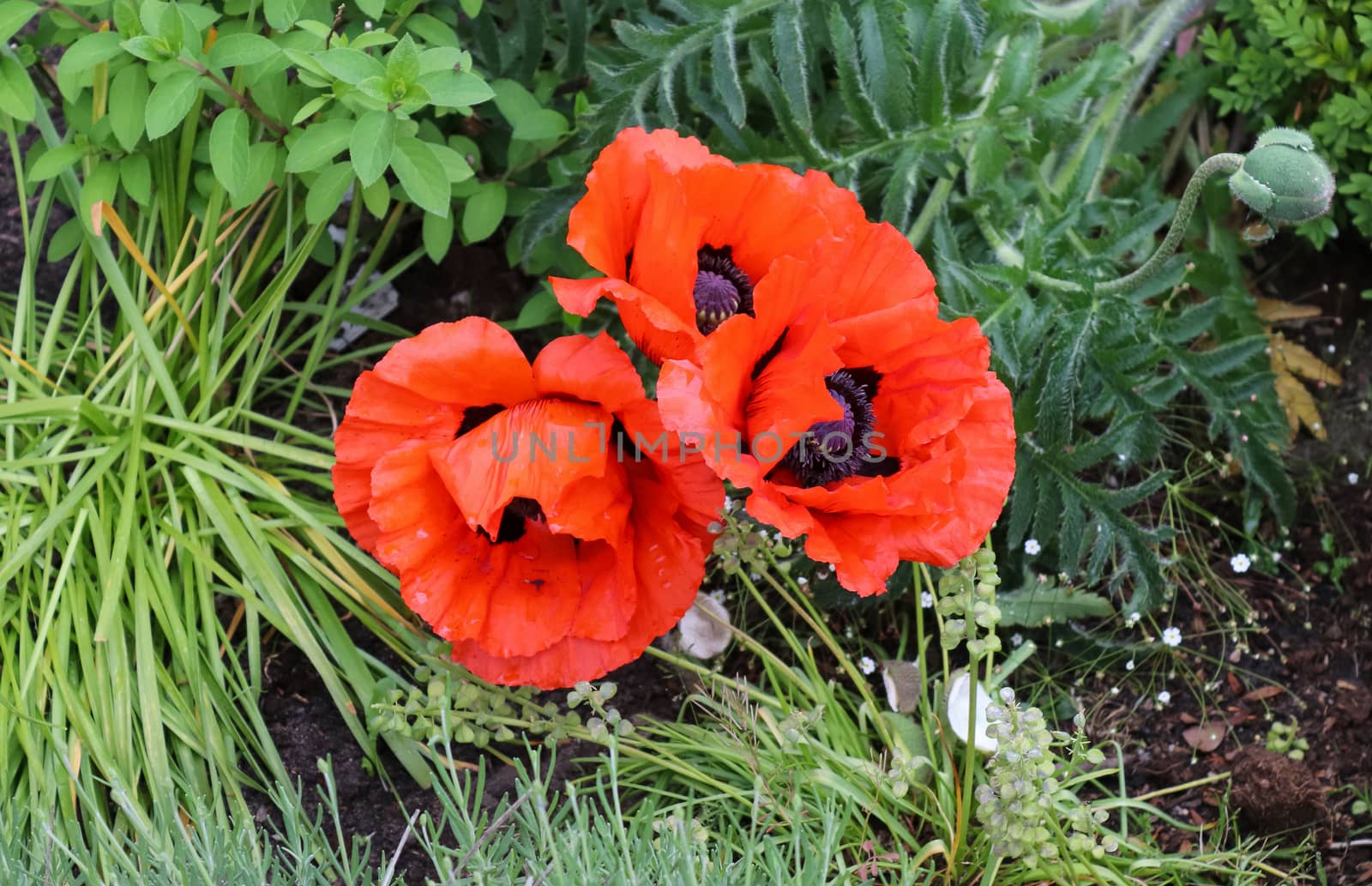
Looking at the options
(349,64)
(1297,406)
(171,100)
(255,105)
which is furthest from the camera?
(1297,406)

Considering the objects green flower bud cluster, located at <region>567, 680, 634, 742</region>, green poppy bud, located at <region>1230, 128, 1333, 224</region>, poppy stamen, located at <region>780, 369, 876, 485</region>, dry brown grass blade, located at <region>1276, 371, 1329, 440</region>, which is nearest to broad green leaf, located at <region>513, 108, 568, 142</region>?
poppy stamen, located at <region>780, 369, 876, 485</region>

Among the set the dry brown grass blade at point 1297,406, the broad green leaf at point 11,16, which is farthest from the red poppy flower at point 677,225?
the dry brown grass blade at point 1297,406

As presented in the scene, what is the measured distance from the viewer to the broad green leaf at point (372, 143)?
187 centimetres

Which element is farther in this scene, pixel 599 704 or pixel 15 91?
pixel 15 91

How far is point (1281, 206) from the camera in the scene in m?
1.61

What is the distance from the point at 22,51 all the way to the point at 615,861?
1.82 metres

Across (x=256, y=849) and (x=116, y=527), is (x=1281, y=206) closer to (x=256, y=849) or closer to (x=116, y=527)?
(x=256, y=849)

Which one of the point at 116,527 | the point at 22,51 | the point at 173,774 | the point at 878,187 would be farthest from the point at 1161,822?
the point at 22,51

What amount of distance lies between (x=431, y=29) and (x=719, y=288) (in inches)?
33.9

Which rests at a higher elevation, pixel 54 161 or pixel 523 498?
pixel 54 161

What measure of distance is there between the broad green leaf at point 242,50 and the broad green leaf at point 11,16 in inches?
12.3

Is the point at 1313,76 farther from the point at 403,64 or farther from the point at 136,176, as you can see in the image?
the point at 136,176

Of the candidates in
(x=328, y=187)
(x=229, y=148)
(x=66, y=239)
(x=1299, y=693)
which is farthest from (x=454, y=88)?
(x=1299, y=693)

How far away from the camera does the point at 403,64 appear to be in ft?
6.14
